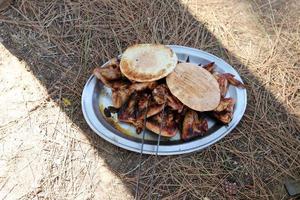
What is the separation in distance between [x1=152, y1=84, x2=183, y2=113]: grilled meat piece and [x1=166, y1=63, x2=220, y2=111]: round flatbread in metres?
0.03

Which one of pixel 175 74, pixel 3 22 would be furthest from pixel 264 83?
pixel 3 22

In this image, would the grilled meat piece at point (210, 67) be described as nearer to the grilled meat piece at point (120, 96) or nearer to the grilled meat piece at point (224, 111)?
the grilled meat piece at point (224, 111)

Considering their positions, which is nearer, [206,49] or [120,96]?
[120,96]

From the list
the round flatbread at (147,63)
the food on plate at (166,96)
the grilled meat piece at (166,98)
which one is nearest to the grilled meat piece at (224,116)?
the food on plate at (166,96)

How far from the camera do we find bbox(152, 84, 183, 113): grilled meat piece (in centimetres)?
173

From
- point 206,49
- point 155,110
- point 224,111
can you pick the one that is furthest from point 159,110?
point 206,49

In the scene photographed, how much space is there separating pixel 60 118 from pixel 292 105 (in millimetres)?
1149

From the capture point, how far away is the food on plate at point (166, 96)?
5.69 ft

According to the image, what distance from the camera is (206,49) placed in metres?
2.19

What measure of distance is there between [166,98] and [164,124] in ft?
0.40

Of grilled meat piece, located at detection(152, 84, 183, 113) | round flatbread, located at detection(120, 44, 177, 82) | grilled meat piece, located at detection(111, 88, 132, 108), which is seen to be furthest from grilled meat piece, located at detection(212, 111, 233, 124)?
grilled meat piece, located at detection(111, 88, 132, 108)

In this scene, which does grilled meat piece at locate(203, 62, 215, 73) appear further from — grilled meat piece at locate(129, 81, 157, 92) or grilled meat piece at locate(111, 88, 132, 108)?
grilled meat piece at locate(111, 88, 132, 108)

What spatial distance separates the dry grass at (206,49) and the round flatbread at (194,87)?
21cm

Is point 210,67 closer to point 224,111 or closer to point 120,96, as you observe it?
point 224,111
